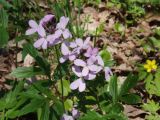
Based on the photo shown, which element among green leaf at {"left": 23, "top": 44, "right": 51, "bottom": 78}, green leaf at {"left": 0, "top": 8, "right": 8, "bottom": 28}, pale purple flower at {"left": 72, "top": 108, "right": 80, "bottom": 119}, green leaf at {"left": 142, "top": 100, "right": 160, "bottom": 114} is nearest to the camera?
green leaf at {"left": 23, "top": 44, "right": 51, "bottom": 78}

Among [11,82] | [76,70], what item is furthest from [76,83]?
[11,82]

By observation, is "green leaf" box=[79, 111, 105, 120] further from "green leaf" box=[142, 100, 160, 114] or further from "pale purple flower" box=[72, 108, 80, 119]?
"green leaf" box=[142, 100, 160, 114]

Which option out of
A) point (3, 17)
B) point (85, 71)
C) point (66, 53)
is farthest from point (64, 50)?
point (3, 17)

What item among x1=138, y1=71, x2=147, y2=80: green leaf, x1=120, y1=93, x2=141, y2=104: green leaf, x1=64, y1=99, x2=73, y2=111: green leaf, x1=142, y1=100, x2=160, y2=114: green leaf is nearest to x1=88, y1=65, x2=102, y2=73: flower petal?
x1=120, y1=93, x2=141, y2=104: green leaf

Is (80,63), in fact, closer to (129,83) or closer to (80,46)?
(80,46)

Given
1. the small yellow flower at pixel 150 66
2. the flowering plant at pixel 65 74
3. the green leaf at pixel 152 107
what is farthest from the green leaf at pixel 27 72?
the small yellow flower at pixel 150 66

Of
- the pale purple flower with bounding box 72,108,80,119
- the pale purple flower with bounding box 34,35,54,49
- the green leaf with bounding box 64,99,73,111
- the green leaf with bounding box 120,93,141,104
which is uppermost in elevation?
the pale purple flower with bounding box 34,35,54,49

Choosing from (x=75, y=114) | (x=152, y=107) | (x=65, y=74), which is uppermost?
(x=65, y=74)

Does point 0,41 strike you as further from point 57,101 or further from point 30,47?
point 57,101
